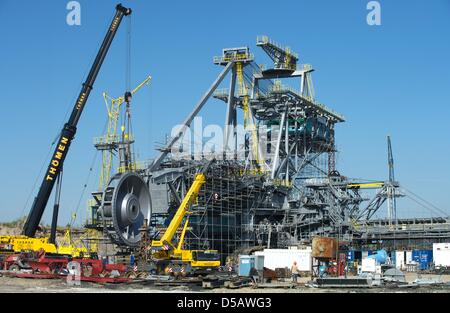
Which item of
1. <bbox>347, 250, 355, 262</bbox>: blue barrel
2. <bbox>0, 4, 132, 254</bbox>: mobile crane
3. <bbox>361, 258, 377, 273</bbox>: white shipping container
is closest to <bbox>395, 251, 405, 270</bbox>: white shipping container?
<bbox>347, 250, 355, 262</bbox>: blue barrel

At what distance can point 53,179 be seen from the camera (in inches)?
Result: 1907

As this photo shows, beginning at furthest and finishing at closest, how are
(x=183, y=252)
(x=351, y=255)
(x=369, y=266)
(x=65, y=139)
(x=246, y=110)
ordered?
(x=246, y=110), (x=351, y=255), (x=183, y=252), (x=369, y=266), (x=65, y=139)

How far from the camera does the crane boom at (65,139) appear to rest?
156 ft

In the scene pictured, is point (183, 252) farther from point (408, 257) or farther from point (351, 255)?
point (408, 257)

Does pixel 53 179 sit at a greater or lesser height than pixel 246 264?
greater

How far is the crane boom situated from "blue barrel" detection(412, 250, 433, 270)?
3873 centimetres

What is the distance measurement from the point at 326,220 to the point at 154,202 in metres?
23.9

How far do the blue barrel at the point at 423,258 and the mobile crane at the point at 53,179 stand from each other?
36577 mm

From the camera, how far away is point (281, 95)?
77.1 meters

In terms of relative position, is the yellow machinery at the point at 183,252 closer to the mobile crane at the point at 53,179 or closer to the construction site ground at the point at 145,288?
the mobile crane at the point at 53,179

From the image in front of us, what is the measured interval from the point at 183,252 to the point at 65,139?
43.3 ft

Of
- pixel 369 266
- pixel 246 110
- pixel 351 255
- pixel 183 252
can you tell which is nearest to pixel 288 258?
pixel 369 266

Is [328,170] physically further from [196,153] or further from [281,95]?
[196,153]
